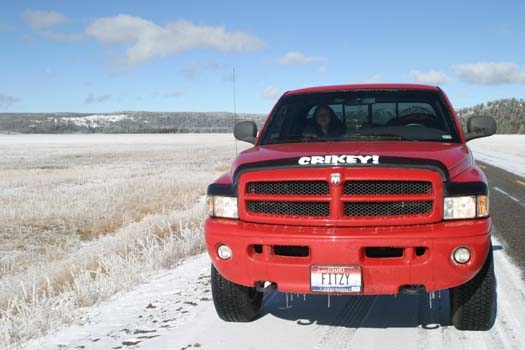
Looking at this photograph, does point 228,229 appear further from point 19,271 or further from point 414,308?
point 19,271

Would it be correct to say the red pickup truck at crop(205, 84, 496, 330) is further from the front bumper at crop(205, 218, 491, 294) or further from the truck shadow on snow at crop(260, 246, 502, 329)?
the truck shadow on snow at crop(260, 246, 502, 329)

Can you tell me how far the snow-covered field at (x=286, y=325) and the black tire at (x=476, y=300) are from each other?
90 mm

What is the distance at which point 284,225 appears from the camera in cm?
362

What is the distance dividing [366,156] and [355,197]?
306mm

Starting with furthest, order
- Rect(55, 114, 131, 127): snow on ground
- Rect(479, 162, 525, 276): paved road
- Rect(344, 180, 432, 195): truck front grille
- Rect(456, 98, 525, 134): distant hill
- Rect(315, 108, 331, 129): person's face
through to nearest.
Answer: Rect(55, 114, 131, 127): snow on ground → Rect(456, 98, 525, 134): distant hill → Rect(479, 162, 525, 276): paved road → Rect(315, 108, 331, 129): person's face → Rect(344, 180, 432, 195): truck front grille

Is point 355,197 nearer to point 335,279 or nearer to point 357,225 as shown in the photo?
point 357,225

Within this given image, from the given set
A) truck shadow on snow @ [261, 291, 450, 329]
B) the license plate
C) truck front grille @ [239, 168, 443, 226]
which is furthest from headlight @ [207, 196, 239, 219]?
truck shadow on snow @ [261, 291, 450, 329]

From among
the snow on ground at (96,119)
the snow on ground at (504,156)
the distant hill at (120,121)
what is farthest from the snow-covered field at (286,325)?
the snow on ground at (96,119)

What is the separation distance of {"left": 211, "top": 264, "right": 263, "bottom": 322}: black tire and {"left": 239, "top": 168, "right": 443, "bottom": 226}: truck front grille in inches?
28.5

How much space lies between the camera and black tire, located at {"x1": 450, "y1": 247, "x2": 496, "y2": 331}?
148 inches

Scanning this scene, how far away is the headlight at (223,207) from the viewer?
3.84m

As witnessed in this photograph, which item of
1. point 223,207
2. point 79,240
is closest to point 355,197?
point 223,207

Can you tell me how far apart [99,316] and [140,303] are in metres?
0.42

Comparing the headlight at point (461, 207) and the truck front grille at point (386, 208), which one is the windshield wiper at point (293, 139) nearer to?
the truck front grille at point (386, 208)
